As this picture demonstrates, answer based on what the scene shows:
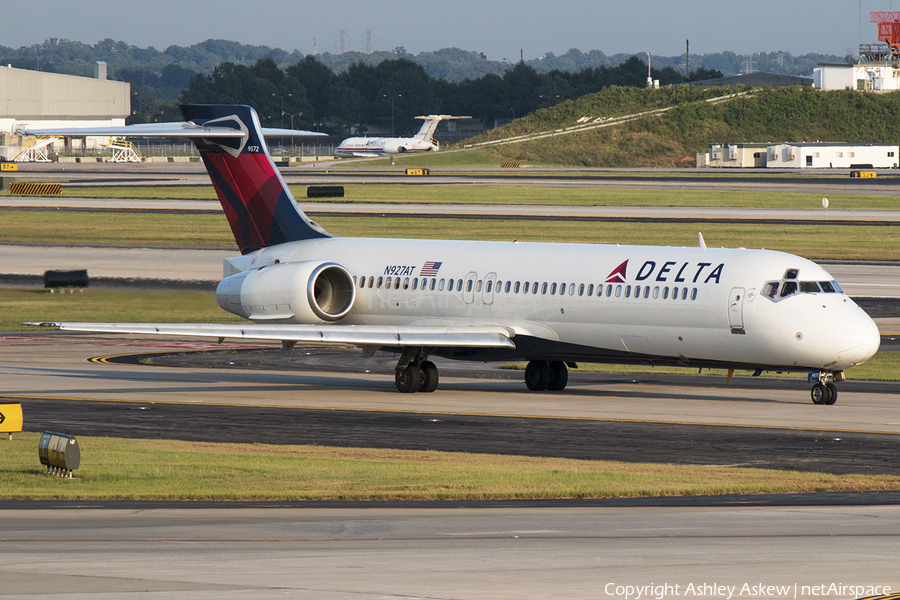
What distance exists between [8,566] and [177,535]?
2.54m

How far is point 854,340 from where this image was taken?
91.2ft

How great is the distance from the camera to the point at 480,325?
3241 centimetres

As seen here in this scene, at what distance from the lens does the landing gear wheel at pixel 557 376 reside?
33156mm

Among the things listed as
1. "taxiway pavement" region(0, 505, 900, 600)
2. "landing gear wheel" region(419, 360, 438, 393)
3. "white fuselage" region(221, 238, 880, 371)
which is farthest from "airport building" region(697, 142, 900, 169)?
"taxiway pavement" region(0, 505, 900, 600)

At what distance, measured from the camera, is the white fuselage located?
28.3 meters

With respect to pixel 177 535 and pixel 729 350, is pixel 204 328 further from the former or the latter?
pixel 177 535

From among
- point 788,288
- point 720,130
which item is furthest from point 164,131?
point 720,130

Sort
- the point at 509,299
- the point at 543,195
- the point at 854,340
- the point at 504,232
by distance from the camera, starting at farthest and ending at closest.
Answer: the point at 543,195 < the point at 504,232 < the point at 509,299 < the point at 854,340

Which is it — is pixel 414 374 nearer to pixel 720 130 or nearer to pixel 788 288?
pixel 788 288

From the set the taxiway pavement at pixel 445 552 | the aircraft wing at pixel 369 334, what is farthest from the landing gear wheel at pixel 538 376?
the taxiway pavement at pixel 445 552

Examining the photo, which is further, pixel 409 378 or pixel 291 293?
pixel 291 293

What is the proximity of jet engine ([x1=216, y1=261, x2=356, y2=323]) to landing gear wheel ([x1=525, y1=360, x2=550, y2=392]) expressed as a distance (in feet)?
17.5

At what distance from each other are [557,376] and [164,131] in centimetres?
1233

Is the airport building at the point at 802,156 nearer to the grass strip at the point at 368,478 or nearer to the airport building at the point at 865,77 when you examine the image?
the airport building at the point at 865,77
